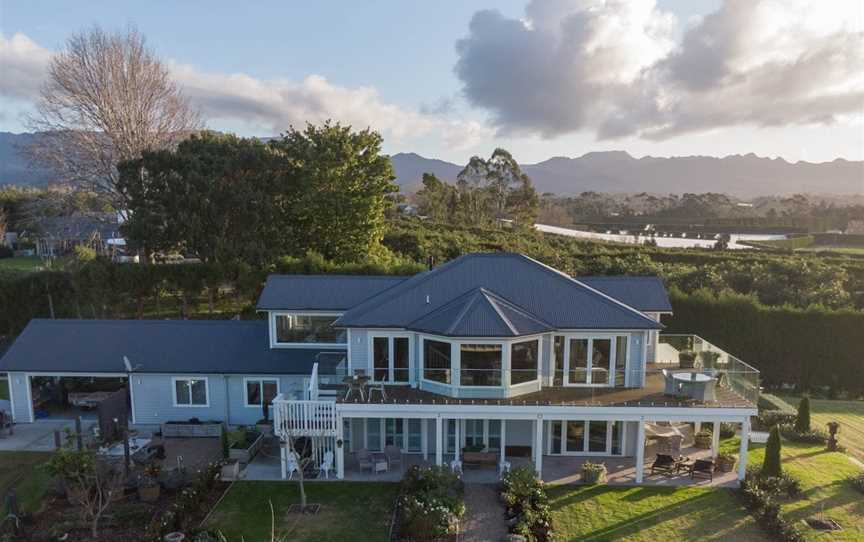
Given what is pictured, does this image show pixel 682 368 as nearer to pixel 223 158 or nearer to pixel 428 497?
pixel 428 497

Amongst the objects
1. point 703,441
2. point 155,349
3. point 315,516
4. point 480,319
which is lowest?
point 315,516

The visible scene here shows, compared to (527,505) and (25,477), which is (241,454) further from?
(527,505)

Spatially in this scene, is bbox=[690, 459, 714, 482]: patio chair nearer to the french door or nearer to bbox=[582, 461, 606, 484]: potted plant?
the french door

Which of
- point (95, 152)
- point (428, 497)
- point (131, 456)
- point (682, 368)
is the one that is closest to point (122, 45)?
point (95, 152)

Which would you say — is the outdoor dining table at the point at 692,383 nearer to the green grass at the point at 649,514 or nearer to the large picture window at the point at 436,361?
the green grass at the point at 649,514

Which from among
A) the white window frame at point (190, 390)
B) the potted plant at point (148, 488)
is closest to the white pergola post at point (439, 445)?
the potted plant at point (148, 488)

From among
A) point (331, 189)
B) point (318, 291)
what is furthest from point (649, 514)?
point (331, 189)

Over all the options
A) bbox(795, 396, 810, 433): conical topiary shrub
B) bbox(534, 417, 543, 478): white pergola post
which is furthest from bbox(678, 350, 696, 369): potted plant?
bbox(534, 417, 543, 478): white pergola post
